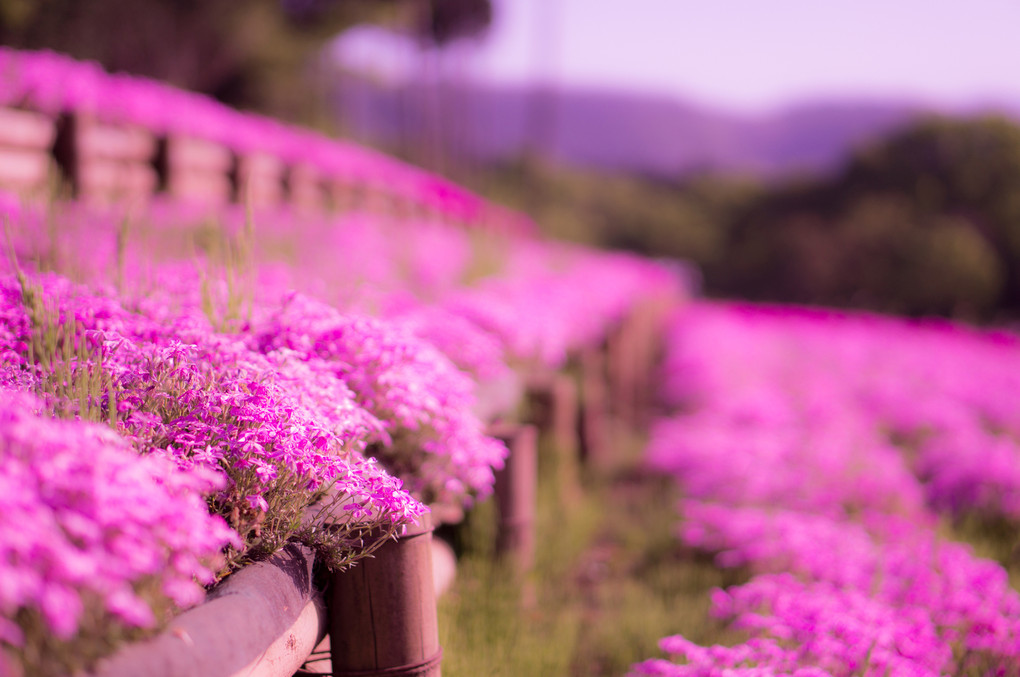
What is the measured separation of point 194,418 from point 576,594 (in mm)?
3170

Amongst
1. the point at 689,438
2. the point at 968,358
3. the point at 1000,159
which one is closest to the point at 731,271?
the point at 1000,159

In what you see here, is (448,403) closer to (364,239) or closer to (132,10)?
(364,239)

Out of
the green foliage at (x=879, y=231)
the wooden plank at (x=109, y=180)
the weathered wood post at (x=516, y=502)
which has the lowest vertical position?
the green foliage at (x=879, y=231)

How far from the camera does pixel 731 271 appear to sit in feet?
→ 147

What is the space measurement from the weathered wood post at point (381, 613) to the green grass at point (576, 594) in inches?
23.7

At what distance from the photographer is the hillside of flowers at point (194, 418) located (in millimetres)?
1158

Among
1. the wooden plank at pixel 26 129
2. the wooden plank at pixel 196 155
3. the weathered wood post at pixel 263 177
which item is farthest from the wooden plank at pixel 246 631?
the weathered wood post at pixel 263 177

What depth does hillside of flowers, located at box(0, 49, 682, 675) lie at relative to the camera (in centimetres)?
116

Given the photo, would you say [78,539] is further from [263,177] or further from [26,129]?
[263,177]

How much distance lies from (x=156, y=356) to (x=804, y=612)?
8.20 feet

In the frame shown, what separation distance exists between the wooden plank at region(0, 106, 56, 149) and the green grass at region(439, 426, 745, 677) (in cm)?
399

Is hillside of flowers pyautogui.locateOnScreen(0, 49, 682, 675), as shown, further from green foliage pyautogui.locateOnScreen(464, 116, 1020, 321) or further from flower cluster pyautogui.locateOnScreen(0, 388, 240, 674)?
green foliage pyautogui.locateOnScreen(464, 116, 1020, 321)

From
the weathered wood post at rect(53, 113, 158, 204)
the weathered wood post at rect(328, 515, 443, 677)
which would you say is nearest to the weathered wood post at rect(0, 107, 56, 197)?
the weathered wood post at rect(53, 113, 158, 204)

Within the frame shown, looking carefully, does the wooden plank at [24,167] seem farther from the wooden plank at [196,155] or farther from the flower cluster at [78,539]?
the flower cluster at [78,539]
